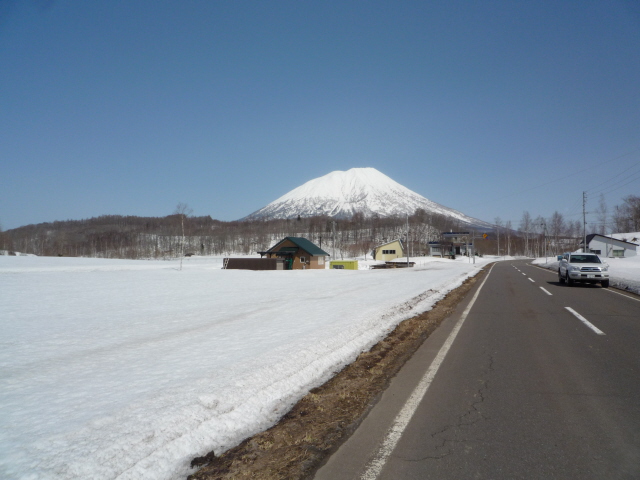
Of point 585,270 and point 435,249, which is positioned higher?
point 435,249

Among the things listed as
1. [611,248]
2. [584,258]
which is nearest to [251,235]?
[611,248]

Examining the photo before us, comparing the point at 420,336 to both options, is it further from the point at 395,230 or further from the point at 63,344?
the point at 395,230

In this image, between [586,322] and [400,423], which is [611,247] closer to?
[586,322]

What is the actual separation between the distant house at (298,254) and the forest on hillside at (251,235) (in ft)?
144

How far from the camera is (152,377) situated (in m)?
5.19

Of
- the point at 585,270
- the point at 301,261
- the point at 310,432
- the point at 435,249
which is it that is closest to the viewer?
the point at 310,432

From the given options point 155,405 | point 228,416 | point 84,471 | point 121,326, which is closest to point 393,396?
point 228,416

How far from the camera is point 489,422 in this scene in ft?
12.0

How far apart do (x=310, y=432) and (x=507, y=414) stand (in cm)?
200

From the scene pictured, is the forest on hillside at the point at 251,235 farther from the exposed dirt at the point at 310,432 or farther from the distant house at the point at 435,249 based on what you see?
the exposed dirt at the point at 310,432

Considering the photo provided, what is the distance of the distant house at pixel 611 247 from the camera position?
6828 centimetres

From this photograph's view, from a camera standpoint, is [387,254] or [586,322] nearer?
[586,322]

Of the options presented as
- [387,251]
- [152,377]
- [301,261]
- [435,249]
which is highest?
[435,249]

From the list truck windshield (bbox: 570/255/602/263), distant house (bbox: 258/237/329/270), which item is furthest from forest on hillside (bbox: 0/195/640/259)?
truck windshield (bbox: 570/255/602/263)
